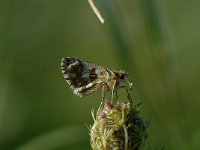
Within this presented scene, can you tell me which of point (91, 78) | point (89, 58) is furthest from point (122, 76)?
point (89, 58)

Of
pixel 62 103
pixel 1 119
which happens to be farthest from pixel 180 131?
pixel 62 103

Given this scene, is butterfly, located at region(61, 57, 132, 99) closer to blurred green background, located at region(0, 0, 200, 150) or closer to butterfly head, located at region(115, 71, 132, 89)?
butterfly head, located at region(115, 71, 132, 89)

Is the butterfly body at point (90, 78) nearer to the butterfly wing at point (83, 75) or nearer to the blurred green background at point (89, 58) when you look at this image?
the butterfly wing at point (83, 75)

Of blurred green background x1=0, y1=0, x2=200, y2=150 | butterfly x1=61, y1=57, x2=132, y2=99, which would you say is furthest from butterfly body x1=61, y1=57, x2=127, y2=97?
blurred green background x1=0, y1=0, x2=200, y2=150

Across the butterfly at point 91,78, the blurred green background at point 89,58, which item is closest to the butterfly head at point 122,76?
the butterfly at point 91,78

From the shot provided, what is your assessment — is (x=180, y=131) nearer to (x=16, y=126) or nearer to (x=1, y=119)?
(x=1, y=119)

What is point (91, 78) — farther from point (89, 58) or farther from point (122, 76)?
point (89, 58)
